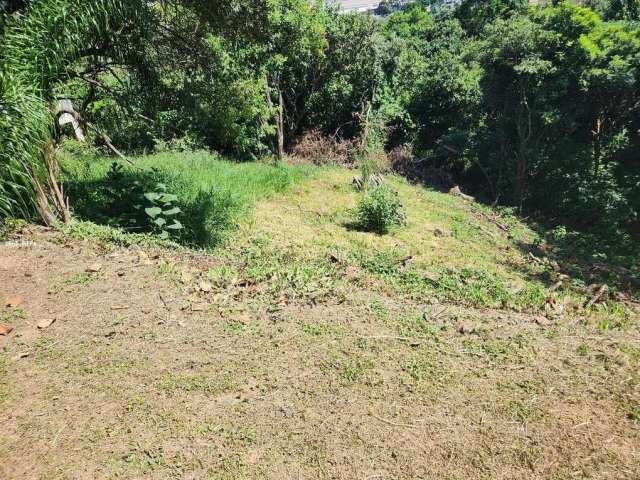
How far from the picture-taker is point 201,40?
17.5ft

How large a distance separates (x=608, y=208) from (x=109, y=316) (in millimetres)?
8896

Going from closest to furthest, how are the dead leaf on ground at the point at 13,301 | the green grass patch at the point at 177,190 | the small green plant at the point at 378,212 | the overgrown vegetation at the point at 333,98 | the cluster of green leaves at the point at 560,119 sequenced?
the dead leaf on ground at the point at 13,301
the overgrown vegetation at the point at 333,98
the green grass patch at the point at 177,190
the small green plant at the point at 378,212
the cluster of green leaves at the point at 560,119

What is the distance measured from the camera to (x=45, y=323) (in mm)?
2861

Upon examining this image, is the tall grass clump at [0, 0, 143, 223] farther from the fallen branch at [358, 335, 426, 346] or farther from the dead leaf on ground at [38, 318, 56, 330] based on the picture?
the fallen branch at [358, 335, 426, 346]

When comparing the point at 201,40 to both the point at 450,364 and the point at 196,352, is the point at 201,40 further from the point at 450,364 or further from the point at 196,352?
the point at 450,364

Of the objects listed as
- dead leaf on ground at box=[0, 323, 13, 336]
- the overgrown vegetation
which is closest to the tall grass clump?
the overgrown vegetation

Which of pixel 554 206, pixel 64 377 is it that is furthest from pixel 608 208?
pixel 64 377

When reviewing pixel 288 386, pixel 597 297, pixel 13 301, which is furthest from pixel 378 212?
pixel 13 301

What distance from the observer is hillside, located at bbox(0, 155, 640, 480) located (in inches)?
79.2

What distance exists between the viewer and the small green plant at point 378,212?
6.26 meters

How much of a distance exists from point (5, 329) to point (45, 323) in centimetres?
23

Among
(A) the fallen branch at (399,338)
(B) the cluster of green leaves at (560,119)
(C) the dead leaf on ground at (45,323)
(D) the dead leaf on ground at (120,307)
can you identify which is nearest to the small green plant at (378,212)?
(A) the fallen branch at (399,338)

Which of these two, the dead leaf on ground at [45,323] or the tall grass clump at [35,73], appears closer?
the dead leaf on ground at [45,323]

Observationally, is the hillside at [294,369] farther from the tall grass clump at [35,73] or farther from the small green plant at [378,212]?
the small green plant at [378,212]
